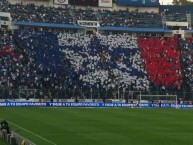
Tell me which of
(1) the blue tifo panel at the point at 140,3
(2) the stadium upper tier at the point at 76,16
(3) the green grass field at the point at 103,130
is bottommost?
(3) the green grass field at the point at 103,130

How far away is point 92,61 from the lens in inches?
3095

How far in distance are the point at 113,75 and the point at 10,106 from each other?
65.8 feet

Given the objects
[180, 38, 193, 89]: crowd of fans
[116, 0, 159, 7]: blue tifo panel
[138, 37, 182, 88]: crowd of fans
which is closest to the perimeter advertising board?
[116, 0, 159, 7]: blue tifo panel

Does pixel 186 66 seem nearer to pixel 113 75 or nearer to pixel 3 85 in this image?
pixel 113 75

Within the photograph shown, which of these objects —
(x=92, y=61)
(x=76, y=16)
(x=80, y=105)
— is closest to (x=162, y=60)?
(x=92, y=61)

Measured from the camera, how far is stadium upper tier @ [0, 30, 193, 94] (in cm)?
7038

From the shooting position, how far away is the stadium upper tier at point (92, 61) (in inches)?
2771

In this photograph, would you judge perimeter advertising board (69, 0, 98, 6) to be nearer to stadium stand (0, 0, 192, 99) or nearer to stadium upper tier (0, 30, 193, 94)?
stadium stand (0, 0, 192, 99)

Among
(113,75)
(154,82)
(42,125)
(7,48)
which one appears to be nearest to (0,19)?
(7,48)

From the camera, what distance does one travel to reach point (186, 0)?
14162 cm

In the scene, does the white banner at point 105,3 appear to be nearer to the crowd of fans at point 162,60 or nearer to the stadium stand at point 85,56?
the stadium stand at point 85,56

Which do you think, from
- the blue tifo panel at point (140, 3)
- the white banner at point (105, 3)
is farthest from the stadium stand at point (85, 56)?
the blue tifo panel at point (140, 3)

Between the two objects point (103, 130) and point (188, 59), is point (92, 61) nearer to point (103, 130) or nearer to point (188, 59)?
point (188, 59)

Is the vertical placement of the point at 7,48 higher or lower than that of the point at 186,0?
lower
